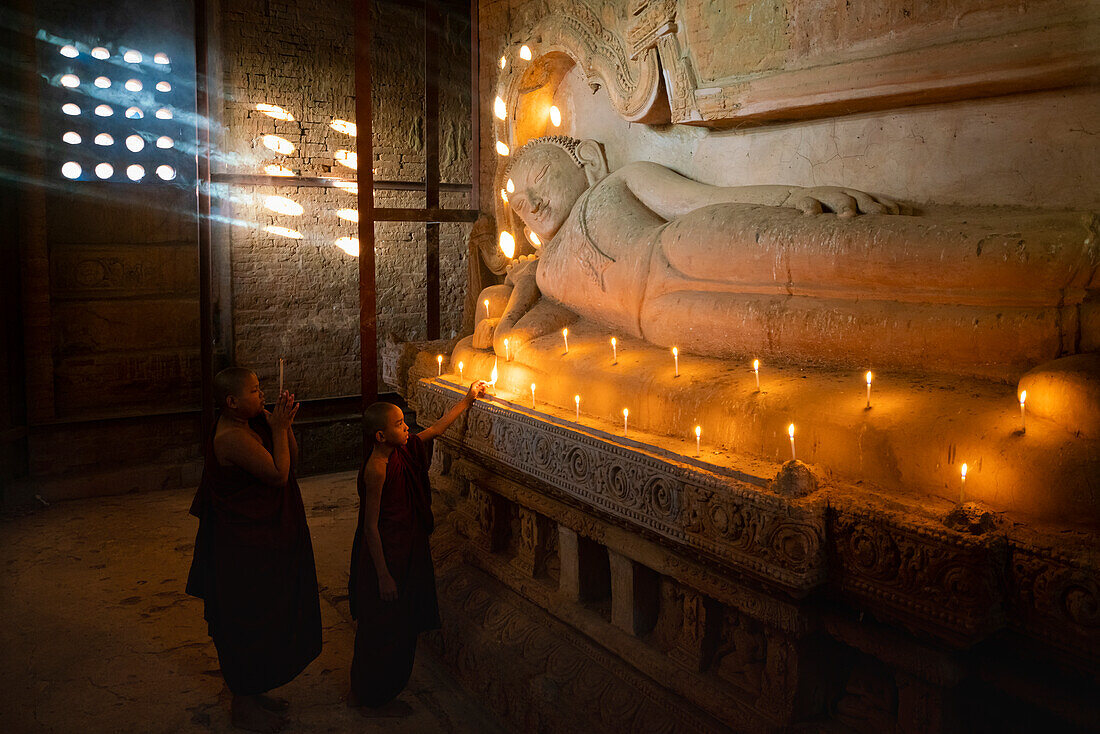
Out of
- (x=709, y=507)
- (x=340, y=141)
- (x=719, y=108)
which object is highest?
(x=340, y=141)

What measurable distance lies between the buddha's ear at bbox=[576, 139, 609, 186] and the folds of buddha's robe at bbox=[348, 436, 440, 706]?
1.99 meters

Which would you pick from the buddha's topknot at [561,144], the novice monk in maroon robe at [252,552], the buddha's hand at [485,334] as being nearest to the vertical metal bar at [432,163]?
the buddha's topknot at [561,144]

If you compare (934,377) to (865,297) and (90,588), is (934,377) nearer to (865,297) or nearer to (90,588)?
(865,297)

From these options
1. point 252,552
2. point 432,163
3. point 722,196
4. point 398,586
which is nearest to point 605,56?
point 722,196

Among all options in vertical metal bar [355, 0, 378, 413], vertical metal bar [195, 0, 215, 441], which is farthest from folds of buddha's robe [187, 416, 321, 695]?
vertical metal bar [195, 0, 215, 441]

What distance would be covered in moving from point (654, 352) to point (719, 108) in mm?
1141

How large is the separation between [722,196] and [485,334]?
4.64ft

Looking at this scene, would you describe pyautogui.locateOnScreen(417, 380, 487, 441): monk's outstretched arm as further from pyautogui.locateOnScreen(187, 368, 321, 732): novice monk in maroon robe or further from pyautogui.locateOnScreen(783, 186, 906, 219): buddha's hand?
pyautogui.locateOnScreen(783, 186, 906, 219): buddha's hand

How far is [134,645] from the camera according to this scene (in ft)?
12.4

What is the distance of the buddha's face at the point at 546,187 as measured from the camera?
4.44m

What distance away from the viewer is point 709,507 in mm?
2521

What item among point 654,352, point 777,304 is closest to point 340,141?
point 654,352

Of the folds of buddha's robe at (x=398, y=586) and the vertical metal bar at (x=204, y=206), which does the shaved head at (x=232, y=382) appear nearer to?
the folds of buddha's robe at (x=398, y=586)

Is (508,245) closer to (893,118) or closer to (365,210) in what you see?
(365,210)
